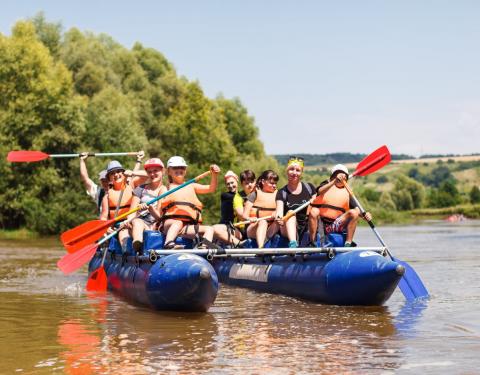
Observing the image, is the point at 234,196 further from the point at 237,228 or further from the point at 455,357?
the point at 455,357

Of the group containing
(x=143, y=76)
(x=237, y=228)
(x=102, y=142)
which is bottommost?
(x=237, y=228)

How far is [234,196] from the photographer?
44.3ft

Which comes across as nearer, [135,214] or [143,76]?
[135,214]

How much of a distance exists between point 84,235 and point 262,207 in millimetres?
2605

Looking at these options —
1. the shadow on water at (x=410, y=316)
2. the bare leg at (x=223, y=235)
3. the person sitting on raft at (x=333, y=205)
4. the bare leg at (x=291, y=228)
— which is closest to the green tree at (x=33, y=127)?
the bare leg at (x=223, y=235)

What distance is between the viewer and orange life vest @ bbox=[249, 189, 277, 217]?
12.4 metres

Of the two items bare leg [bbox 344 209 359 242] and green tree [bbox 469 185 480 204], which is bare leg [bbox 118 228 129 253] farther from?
green tree [bbox 469 185 480 204]

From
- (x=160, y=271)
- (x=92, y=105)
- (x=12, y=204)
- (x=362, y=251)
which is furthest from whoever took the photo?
(x=92, y=105)

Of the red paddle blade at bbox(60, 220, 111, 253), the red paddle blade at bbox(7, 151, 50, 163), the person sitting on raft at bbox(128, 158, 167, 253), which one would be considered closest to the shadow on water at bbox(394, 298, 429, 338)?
the person sitting on raft at bbox(128, 158, 167, 253)

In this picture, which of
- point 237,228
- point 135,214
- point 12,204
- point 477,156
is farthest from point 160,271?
point 477,156

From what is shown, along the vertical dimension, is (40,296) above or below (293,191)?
below

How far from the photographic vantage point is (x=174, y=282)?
8.97 metres

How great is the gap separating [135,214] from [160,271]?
7.34 feet

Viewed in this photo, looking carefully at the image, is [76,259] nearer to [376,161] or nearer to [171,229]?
[171,229]
